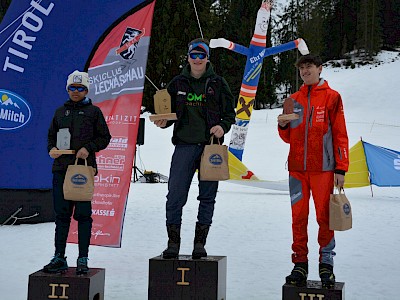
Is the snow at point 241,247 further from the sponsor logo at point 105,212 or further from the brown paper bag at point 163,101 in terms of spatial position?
the brown paper bag at point 163,101

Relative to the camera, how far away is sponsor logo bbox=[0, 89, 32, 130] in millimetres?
5723

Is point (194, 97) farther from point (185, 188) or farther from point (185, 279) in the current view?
point (185, 279)

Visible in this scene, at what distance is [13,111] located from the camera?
589 cm

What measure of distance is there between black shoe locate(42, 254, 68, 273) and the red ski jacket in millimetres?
1385

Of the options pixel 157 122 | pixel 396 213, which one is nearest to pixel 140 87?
pixel 157 122

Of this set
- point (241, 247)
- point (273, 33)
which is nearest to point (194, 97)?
point (241, 247)

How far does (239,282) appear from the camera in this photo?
3.75 m

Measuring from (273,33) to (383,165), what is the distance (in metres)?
32.8

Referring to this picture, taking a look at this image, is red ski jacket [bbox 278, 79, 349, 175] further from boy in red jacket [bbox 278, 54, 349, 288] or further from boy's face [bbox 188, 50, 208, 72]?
boy's face [bbox 188, 50, 208, 72]

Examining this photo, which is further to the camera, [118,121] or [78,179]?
[118,121]

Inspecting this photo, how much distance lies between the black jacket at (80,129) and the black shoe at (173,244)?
0.60 meters

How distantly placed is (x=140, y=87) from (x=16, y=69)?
2.00 meters

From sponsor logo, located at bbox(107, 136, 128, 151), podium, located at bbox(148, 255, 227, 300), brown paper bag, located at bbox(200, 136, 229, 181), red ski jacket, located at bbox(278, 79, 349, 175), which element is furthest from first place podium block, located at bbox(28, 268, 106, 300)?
sponsor logo, located at bbox(107, 136, 128, 151)

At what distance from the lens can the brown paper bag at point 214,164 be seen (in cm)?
310
